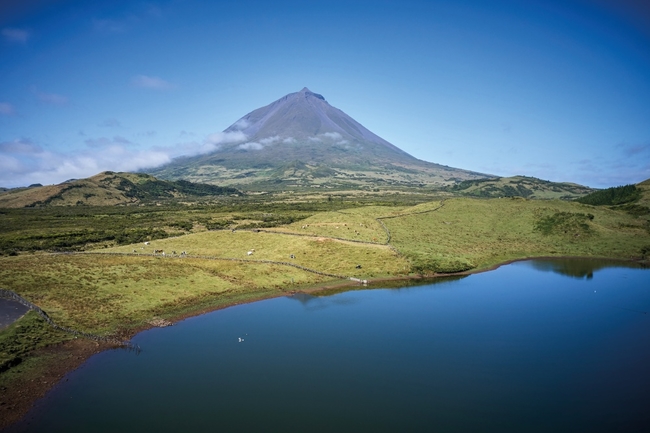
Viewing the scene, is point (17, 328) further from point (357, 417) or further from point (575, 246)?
point (575, 246)

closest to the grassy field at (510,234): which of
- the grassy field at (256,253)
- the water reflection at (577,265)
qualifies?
the grassy field at (256,253)

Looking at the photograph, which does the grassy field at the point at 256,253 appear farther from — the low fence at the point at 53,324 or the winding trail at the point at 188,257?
the low fence at the point at 53,324

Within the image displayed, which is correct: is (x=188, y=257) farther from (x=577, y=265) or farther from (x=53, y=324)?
(x=577, y=265)

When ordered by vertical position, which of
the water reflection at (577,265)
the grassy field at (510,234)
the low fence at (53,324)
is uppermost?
the grassy field at (510,234)

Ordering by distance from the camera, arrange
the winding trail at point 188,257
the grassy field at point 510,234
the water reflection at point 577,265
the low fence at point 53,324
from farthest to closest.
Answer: the grassy field at point 510,234, the water reflection at point 577,265, the winding trail at point 188,257, the low fence at point 53,324

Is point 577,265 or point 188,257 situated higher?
point 188,257

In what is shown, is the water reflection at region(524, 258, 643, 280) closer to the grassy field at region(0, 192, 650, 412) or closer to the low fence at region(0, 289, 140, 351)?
the grassy field at region(0, 192, 650, 412)

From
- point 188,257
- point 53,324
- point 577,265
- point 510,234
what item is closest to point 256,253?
point 188,257

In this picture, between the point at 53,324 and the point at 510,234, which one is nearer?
the point at 53,324

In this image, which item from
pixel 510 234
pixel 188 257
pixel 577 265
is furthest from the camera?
pixel 510 234

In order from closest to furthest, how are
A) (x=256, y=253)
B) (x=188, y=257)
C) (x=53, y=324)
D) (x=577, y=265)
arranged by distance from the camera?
1. (x=53, y=324)
2. (x=188, y=257)
3. (x=256, y=253)
4. (x=577, y=265)
